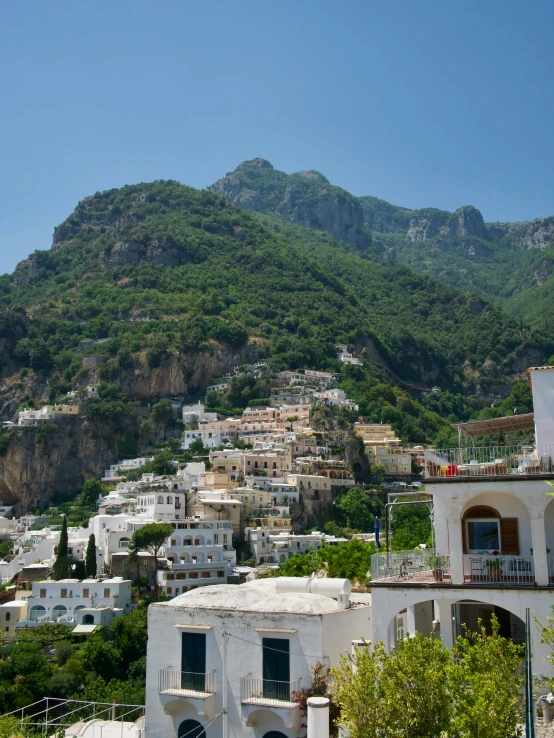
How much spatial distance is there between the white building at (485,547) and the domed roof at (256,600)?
1.62m

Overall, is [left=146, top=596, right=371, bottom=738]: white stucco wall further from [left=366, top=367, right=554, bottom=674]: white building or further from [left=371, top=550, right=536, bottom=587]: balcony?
[left=371, top=550, right=536, bottom=587]: balcony

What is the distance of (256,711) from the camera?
62.4 ft

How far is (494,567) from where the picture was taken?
1803 cm

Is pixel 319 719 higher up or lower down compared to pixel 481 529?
lower down

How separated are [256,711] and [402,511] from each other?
51126 mm

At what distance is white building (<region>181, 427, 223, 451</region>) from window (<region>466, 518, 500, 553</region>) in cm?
9005

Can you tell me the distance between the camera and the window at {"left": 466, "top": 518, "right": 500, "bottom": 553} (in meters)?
18.9

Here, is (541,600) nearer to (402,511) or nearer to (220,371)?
(402,511)

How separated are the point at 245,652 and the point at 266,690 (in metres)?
0.97

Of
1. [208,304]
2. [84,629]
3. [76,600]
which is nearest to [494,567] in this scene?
[84,629]

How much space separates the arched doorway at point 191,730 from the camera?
19844 millimetres

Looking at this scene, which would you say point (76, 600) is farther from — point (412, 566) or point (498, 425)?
point (498, 425)

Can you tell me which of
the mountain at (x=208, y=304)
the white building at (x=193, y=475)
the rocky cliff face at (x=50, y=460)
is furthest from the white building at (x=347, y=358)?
the white building at (x=193, y=475)

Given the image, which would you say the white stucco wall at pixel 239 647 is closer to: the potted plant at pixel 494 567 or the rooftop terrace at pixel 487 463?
the potted plant at pixel 494 567
